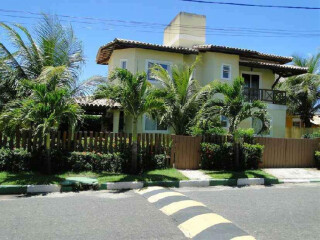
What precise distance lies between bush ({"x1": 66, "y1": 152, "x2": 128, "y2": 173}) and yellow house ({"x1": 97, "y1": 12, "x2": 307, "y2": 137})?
5.85 meters

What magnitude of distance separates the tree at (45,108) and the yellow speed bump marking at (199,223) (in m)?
5.17

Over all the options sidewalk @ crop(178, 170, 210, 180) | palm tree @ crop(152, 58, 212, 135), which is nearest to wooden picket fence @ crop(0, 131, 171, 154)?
sidewalk @ crop(178, 170, 210, 180)

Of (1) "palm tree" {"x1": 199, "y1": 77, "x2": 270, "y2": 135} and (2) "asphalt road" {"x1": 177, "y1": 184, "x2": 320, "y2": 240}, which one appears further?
(1) "palm tree" {"x1": 199, "y1": 77, "x2": 270, "y2": 135}

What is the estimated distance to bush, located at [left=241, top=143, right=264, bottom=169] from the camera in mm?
11977

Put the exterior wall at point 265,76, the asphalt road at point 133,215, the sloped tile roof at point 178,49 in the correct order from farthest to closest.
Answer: the exterior wall at point 265,76 < the sloped tile roof at point 178,49 < the asphalt road at point 133,215

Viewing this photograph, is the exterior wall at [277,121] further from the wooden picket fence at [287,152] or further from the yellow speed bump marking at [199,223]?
the yellow speed bump marking at [199,223]

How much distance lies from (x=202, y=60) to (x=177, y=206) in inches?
531

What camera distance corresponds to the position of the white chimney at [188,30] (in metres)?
19.2

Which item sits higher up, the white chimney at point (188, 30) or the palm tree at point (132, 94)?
the white chimney at point (188, 30)

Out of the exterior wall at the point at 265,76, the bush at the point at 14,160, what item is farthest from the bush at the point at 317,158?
the bush at the point at 14,160

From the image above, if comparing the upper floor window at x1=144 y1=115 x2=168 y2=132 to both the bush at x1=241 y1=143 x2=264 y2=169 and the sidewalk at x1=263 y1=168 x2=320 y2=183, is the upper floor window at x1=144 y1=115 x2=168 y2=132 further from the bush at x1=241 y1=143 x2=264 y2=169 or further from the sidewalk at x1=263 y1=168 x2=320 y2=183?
the sidewalk at x1=263 y1=168 x2=320 y2=183

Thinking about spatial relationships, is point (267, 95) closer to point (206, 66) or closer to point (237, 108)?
point (206, 66)

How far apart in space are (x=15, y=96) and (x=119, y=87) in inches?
167

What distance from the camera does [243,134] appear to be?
12.4m
